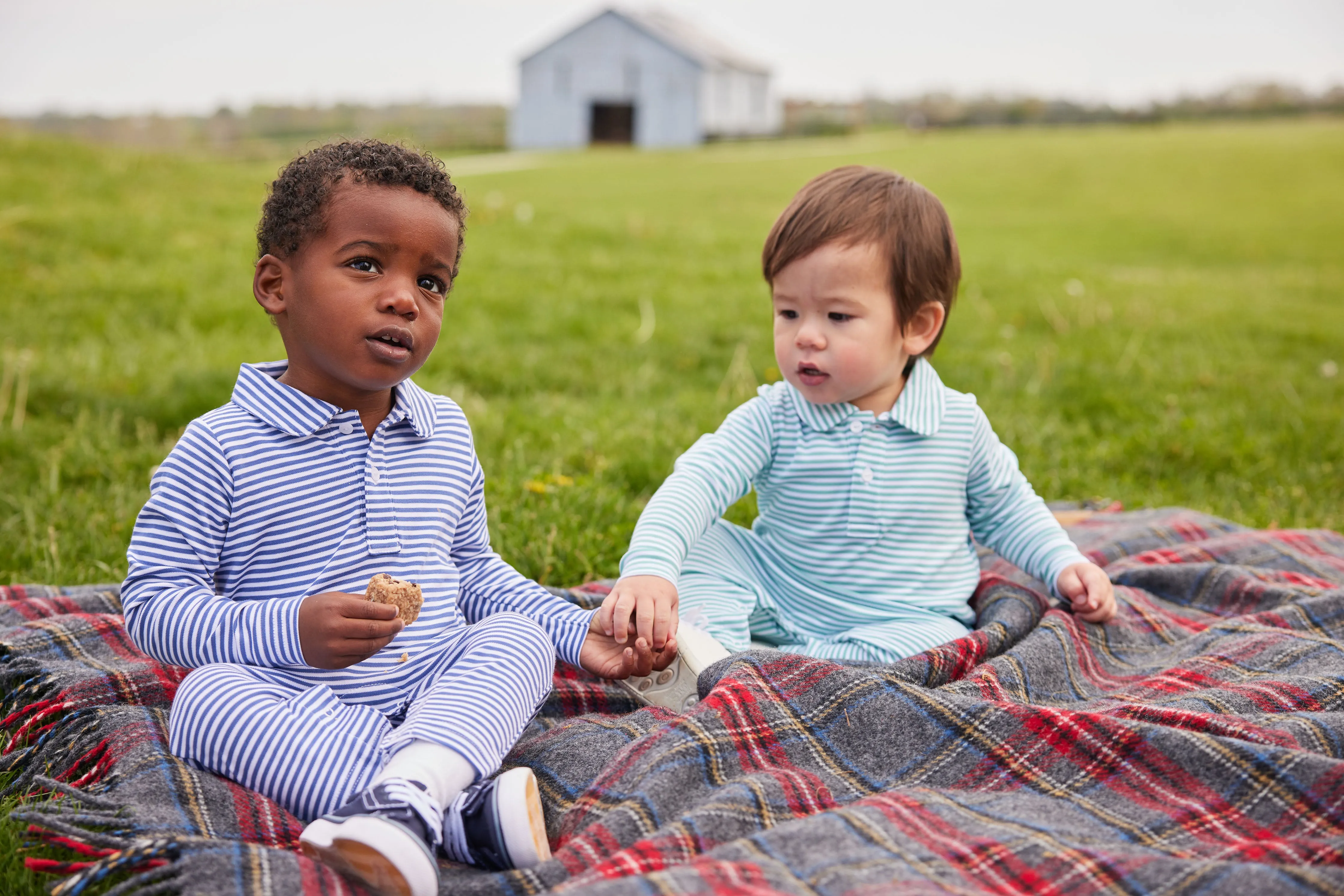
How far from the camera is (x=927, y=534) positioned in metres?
2.91

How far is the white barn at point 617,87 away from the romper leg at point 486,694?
129ft

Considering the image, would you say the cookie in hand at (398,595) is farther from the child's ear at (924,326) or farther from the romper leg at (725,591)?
the child's ear at (924,326)

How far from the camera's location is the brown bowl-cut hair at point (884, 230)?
2.74 m

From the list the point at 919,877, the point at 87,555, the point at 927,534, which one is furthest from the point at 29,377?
the point at 919,877

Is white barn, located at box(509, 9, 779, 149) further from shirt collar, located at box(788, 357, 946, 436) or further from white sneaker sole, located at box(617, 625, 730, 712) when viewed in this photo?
white sneaker sole, located at box(617, 625, 730, 712)

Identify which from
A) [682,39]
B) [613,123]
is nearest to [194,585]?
[613,123]

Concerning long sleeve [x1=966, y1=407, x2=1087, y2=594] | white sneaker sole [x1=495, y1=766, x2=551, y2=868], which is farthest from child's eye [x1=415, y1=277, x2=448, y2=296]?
long sleeve [x1=966, y1=407, x2=1087, y2=594]

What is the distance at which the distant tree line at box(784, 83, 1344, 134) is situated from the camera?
40.0 meters

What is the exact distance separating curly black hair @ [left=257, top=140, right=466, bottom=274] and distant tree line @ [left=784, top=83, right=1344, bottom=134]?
41.3 m

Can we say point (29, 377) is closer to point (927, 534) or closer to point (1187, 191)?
point (927, 534)

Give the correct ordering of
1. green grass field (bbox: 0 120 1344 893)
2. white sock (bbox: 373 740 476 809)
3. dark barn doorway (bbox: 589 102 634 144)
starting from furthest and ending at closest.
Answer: dark barn doorway (bbox: 589 102 634 144) < green grass field (bbox: 0 120 1344 893) < white sock (bbox: 373 740 476 809)

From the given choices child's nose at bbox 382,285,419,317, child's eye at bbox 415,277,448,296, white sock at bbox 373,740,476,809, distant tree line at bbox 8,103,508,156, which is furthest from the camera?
distant tree line at bbox 8,103,508,156

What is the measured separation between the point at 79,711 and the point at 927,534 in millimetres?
1968

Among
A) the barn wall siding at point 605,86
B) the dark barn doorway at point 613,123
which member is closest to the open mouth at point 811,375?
the barn wall siding at point 605,86
